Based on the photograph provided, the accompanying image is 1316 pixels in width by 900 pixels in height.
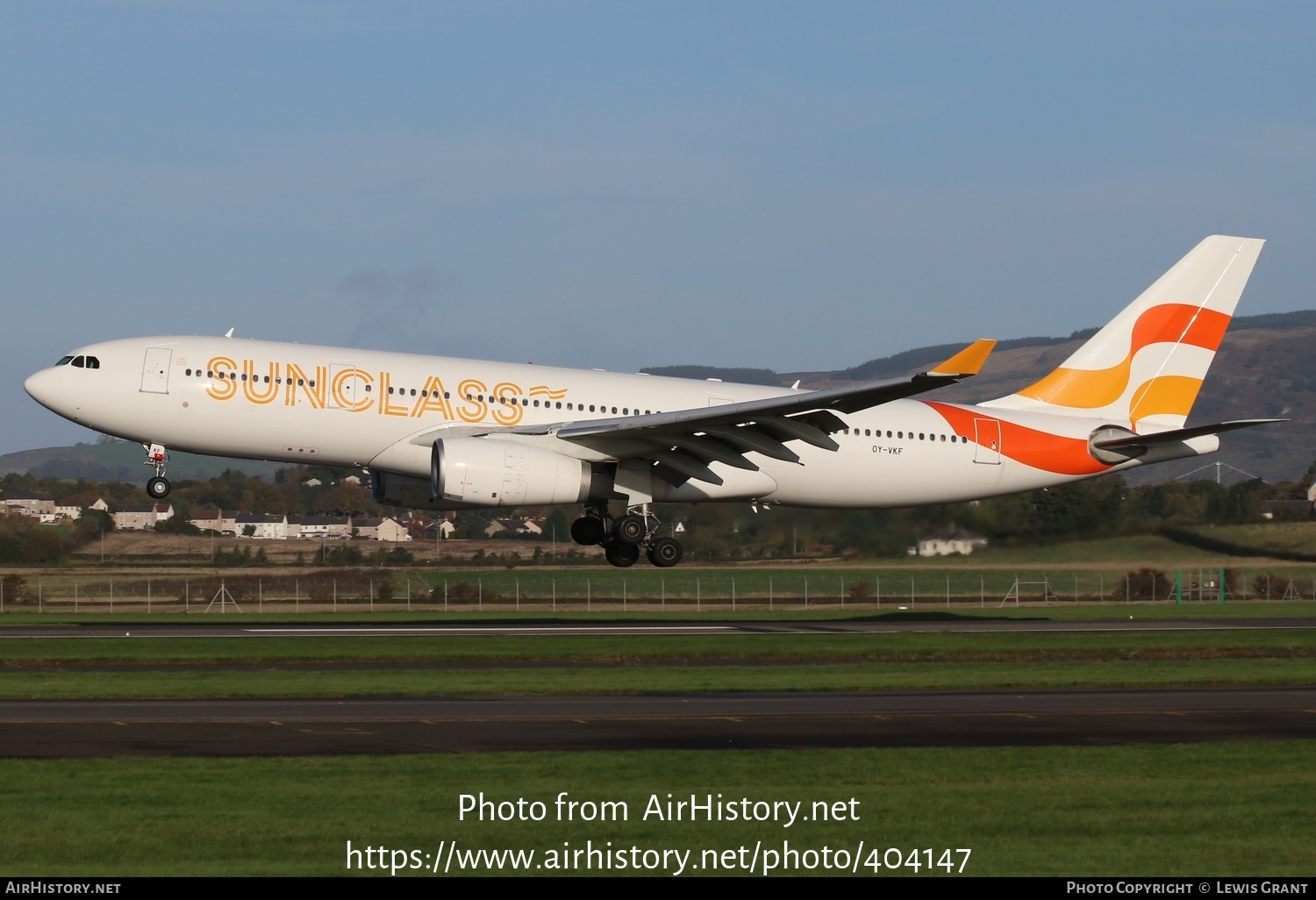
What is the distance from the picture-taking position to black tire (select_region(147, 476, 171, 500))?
115ft

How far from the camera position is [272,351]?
34438mm

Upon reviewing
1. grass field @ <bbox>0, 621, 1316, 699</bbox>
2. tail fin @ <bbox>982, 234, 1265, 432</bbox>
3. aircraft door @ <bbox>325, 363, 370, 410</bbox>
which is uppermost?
tail fin @ <bbox>982, 234, 1265, 432</bbox>

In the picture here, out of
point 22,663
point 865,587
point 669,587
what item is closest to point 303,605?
point 669,587

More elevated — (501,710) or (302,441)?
(302,441)

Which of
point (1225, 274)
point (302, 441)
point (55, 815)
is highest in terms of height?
point (1225, 274)

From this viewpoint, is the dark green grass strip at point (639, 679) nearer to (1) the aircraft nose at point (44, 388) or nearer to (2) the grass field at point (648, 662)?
(2) the grass field at point (648, 662)

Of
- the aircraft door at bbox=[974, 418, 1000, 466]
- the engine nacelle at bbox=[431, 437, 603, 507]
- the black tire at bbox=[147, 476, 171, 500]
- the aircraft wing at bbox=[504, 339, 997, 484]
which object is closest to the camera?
the aircraft wing at bbox=[504, 339, 997, 484]

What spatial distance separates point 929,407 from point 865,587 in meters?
18.1

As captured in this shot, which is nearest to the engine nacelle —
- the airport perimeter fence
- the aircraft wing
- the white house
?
the aircraft wing

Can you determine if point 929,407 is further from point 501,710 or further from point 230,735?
point 230,735

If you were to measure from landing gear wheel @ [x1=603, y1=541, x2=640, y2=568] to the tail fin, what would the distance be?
10456mm

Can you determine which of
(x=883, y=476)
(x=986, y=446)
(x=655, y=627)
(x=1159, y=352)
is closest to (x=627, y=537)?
(x=655, y=627)

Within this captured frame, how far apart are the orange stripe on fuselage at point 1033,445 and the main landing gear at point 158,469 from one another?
1914 centimetres

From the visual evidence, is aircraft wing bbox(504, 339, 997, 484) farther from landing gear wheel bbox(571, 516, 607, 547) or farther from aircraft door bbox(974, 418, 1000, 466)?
aircraft door bbox(974, 418, 1000, 466)
